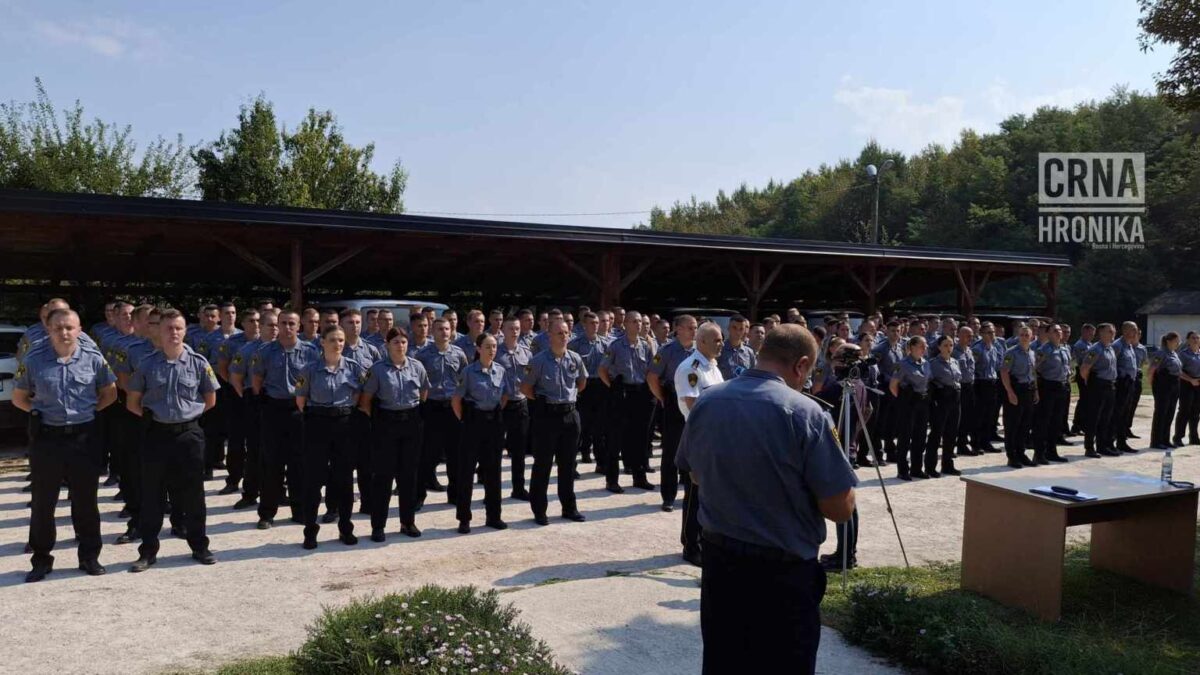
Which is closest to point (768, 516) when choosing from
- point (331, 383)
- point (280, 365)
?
point (331, 383)

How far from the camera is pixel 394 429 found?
7223 mm

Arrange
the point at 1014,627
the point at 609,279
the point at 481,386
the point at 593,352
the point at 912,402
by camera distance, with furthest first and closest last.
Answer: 1. the point at 609,279
2. the point at 593,352
3. the point at 912,402
4. the point at 481,386
5. the point at 1014,627

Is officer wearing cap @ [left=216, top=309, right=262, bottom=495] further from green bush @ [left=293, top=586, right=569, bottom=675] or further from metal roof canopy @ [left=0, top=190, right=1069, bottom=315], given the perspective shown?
green bush @ [left=293, top=586, right=569, bottom=675]

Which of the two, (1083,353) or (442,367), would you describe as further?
(1083,353)

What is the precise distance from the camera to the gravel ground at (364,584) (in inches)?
187

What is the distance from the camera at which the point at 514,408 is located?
8109 mm

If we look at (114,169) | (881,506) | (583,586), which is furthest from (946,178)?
(583,586)

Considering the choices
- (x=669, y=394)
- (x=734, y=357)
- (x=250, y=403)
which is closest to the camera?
(x=669, y=394)

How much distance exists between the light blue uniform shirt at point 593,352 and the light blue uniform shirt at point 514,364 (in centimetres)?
163

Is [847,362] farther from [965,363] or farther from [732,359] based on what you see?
[965,363]

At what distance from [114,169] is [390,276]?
586 inches

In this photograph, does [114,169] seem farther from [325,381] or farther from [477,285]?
[325,381]

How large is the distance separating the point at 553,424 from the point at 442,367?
1.38 m

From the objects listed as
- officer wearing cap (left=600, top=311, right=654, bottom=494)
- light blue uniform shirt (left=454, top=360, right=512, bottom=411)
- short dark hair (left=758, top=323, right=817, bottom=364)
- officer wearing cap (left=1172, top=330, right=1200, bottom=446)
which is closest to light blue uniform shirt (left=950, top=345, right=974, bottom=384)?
officer wearing cap (left=600, top=311, right=654, bottom=494)
